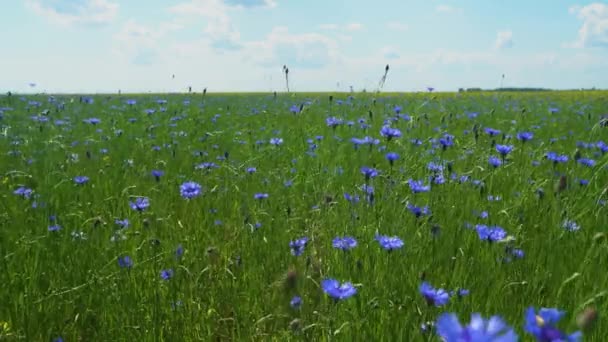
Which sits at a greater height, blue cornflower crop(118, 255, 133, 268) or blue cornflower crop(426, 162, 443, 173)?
blue cornflower crop(426, 162, 443, 173)

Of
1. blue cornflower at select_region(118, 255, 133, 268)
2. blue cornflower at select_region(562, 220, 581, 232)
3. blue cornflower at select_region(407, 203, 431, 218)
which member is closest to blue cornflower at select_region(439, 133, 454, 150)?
blue cornflower at select_region(407, 203, 431, 218)

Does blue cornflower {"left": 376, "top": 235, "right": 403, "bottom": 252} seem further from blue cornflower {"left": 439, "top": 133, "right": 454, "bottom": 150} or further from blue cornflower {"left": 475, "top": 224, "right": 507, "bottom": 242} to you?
blue cornflower {"left": 439, "top": 133, "right": 454, "bottom": 150}

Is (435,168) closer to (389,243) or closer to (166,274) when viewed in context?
(389,243)

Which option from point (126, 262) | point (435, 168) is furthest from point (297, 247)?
point (435, 168)

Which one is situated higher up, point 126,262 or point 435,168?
point 435,168

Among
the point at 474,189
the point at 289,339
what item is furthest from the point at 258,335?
the point at 474,189

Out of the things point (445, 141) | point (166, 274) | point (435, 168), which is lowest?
point (166, 274)

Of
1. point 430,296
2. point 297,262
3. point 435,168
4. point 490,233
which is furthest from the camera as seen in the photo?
point 435,168

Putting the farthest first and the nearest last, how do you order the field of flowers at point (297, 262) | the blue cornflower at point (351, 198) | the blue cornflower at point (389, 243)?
1. the blue cornflower at point (351, 198)
2. the blue cornflower at point (389, 243)
3. the field of flowers at point (297, 262)

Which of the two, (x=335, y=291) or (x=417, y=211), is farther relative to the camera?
(x=417, y=211)

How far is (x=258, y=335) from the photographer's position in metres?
1.86

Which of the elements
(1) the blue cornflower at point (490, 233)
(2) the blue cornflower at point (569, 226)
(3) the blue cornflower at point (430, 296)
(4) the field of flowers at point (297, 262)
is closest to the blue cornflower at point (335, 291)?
(4) the field of flowers at point (297, 262)

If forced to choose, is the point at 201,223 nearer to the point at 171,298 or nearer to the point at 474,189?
the point at 171,298

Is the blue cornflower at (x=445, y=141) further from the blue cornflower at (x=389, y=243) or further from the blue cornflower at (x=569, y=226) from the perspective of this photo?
the blue cornflower at (x=389, y=243)
